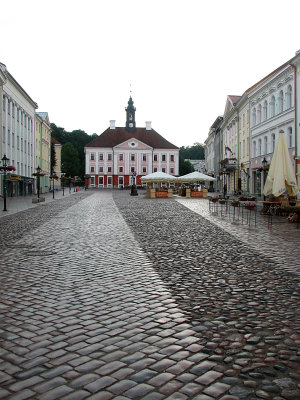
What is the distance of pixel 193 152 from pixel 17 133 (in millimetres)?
129430

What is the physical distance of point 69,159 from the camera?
4311 inches

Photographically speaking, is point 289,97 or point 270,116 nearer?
point 289,97

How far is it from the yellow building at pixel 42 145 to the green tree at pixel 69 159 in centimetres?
3484

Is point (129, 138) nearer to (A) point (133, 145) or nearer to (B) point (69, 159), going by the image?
(A) point (133, 145)

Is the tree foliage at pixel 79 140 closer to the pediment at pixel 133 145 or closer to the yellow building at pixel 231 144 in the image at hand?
the pediment at pixel 133 145

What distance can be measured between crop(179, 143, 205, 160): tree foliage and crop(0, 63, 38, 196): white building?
385 feet

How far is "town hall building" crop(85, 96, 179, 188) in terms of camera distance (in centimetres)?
10375

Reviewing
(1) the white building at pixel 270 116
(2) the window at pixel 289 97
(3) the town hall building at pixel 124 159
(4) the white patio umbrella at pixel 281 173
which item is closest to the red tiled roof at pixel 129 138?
(3) the town hall building at pixel 124 159

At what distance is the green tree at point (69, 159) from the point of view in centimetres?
10931

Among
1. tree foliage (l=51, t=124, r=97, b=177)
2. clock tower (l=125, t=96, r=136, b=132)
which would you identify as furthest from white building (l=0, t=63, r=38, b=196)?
tree foliage (l=51, t=124, r=97, b=177)

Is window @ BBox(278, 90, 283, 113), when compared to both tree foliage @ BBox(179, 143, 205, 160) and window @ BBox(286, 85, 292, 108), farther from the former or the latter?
tree foliage @ BBox(179, 143, 205, 160)

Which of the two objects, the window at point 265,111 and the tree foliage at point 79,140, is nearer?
the window at point 265,111

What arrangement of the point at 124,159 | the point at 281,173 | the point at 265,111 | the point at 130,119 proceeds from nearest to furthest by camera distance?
the point at 281,173 → the point at 265,111 → the point at 124,159 → the point at 130,119

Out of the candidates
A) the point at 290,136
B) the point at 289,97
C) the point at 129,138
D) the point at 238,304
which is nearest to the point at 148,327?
the point at 238,304
